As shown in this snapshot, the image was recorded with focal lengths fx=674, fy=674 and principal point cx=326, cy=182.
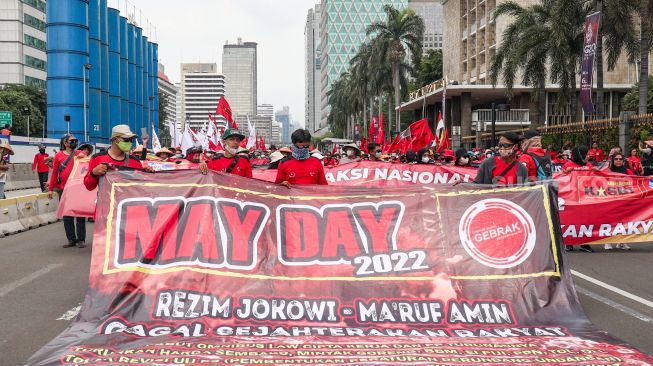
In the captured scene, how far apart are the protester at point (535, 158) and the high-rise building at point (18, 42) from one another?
91367mm

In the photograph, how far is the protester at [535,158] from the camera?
8.79 metres

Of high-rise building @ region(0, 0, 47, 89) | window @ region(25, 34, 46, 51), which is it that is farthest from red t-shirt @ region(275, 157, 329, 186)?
window @ region(25, 34, 46, 51)

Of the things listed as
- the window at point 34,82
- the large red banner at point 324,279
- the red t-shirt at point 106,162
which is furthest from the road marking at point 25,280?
the window at point 34,82

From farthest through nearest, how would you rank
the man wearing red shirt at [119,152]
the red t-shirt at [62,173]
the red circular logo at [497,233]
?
the red t-shirt at [62,173] → the man wearing red shirt at [119,152] → the red circular logo at [497,233]

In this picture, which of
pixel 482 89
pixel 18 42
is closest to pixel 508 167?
pixel 482 89

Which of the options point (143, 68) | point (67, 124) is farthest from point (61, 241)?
point (143, 68)

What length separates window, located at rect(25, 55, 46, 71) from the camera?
91.0 m

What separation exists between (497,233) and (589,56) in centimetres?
2055

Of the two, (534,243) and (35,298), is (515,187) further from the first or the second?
(35,298)

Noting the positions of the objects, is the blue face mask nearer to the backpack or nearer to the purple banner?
the backpack

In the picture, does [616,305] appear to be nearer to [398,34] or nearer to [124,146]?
[124,146]

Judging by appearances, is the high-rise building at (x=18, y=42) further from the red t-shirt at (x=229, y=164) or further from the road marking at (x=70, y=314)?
the road marking at (x=70, y=314)

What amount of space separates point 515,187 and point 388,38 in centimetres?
5804

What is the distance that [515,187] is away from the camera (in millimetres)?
6340
